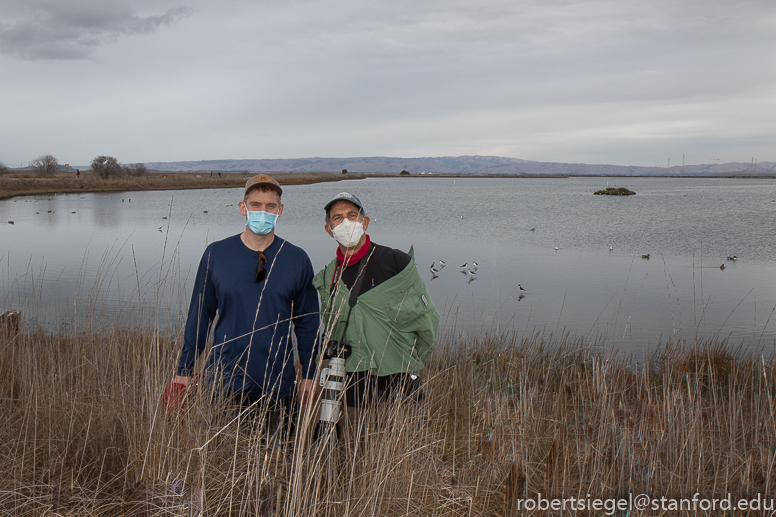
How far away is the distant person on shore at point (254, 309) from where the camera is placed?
293 centimetres

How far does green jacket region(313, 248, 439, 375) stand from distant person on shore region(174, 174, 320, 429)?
0.24 m

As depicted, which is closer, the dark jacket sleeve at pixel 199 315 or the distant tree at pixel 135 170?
the dark jacket sleeve at pixel 199 315

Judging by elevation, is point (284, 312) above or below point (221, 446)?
above

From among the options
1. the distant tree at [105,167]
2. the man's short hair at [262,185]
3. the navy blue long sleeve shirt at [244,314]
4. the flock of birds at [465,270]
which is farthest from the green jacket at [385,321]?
the distant tree at [105,167]

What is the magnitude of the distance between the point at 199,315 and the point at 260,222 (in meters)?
0.65

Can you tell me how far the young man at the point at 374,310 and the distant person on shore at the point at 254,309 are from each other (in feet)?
0.79

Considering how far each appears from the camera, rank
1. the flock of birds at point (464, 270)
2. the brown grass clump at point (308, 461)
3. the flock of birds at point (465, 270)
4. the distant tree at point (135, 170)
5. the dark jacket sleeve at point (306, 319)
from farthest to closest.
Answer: the distant tree at point (135, 170), the flock of birds at point (464, 270), the flock of birds at point (465, 270), the dark jacket sleeve at point (306, 319), the brown grass clump at point (308, 461)

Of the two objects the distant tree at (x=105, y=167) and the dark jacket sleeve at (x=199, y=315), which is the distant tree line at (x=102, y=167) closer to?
the distant tree at (x=105, y=167)

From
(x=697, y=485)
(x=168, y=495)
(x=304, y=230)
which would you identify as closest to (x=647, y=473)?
(x=697, y=485)

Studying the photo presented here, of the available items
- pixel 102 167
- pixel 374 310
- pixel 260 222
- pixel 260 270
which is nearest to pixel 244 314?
pixel 260 270

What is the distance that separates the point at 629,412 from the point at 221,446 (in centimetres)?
293

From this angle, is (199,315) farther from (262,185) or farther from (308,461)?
(308,461)

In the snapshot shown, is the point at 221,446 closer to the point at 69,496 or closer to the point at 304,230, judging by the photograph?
the point at 69,496

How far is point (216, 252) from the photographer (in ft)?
9.91
